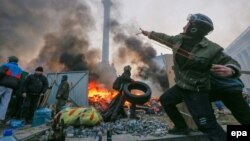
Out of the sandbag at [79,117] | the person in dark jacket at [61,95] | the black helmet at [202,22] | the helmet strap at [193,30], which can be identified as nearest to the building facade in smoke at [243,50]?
the person in dark jacket at [61,95]

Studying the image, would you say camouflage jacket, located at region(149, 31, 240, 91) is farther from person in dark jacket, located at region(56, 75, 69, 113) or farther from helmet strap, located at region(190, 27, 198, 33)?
person in dark jacket, located at region(56, 75, 69, 113)

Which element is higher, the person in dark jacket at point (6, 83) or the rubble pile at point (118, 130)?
the person in dark jacket at point (6, 83)

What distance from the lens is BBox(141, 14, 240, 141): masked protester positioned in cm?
311

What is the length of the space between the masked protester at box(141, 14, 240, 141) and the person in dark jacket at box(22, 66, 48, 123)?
5351 millimetres

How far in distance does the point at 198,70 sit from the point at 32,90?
6168 mm

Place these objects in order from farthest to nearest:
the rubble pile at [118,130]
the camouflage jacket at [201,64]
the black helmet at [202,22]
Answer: the rubble pile at [118,130] < the black helmet at [202,22] < the camouflage jacket at [201,64]

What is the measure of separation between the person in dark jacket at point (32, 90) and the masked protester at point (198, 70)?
5.35 metres

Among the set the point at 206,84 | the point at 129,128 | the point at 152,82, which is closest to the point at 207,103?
the point at 206,84

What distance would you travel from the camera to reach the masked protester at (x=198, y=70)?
3.11 meters

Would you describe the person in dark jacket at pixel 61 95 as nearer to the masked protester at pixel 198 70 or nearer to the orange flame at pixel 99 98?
the orange flame at pixel 99 98

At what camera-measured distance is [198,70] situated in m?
3.42

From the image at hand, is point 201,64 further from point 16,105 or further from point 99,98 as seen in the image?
point 99,98

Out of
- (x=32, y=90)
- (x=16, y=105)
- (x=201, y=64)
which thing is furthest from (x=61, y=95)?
(x=201, y=64)

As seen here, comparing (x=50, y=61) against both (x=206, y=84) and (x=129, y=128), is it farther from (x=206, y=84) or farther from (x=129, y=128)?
(x=206, y=84)
